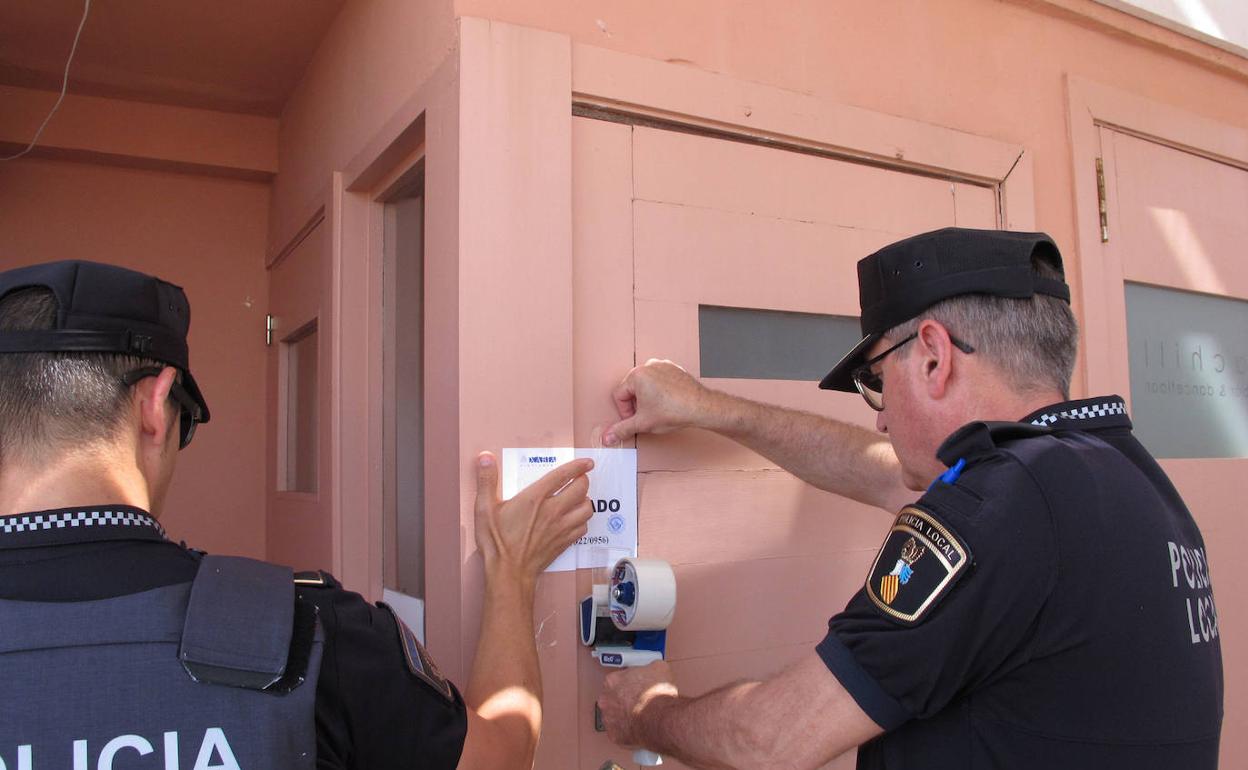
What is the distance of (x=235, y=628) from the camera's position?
3.64ft

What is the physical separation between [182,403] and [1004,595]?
4.05ft

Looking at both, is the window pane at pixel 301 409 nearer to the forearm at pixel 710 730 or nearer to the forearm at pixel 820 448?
the forearm at pixel 820 448

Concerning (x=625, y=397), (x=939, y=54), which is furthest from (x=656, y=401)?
(x=939, y=54)

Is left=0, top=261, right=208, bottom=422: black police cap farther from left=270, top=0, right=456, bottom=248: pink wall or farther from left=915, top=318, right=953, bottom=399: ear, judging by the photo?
left=915, top=318, right=953, bottom=399: ear

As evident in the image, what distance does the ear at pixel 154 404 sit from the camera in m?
1.32

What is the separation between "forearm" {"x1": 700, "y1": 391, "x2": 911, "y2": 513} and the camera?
6.34ft

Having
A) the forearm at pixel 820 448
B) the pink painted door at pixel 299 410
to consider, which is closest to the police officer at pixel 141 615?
the forearm at pixel 820 448

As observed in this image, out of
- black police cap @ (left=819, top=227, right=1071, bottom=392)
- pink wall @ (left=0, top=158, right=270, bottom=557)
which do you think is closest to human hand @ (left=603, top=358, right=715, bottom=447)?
black police cap @ (left=819, top=227, right=1071, bottom=392)

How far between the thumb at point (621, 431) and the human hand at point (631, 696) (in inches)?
17.5

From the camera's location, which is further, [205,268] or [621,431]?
[205,268]

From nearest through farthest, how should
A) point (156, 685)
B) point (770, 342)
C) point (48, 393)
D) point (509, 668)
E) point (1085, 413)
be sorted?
point (156, 685) → point (48, 393) → point (1085, 413) → point (509, 668) → point (770, 342)

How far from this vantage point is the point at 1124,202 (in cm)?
280

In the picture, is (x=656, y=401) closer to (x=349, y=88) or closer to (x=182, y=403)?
(x=182, y=403)

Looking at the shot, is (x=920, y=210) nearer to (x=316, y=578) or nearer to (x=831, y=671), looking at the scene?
(x=831, y=671)
